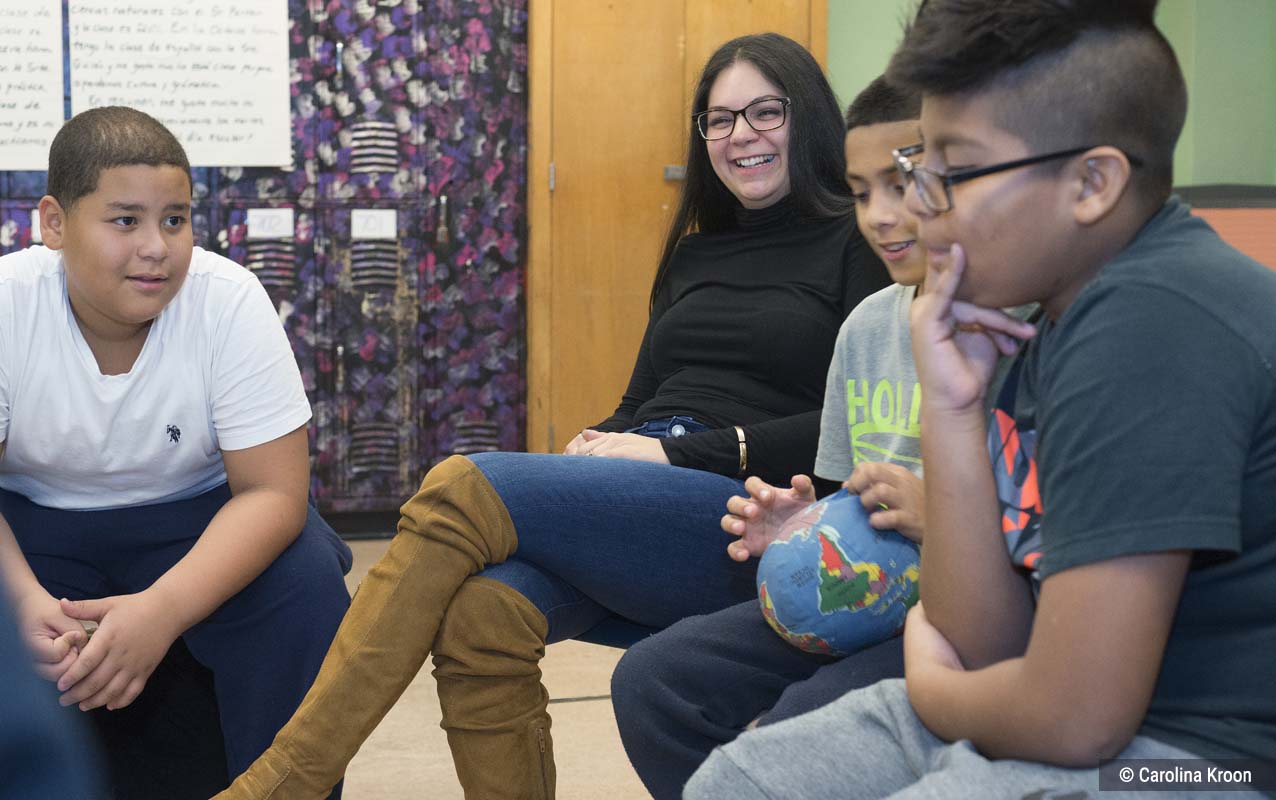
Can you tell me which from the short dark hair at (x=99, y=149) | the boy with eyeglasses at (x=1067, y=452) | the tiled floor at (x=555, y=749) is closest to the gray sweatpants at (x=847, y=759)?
the boy with eyeglasses at (x=1067, y=452)

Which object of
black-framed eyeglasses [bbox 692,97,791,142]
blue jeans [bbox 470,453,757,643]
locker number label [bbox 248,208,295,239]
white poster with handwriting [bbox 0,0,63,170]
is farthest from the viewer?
locker number label [bbox 248,208,295,239]

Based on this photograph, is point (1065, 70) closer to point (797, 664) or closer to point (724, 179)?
point (797, 664)

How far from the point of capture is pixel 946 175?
96 centimetres

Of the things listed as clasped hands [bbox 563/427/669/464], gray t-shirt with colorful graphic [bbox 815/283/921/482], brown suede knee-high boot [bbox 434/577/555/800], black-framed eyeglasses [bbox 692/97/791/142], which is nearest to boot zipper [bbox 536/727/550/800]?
brown suede knee-high boot [bbox 434/577/555/800]

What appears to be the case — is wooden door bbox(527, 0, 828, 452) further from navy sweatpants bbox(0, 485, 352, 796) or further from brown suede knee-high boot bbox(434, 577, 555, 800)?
brown suede knee-high boot bbox(434, 577, 555, 800)

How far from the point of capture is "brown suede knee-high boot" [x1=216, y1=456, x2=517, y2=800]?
145cm

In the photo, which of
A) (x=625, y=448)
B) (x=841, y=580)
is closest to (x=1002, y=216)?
(x=841, y=580)

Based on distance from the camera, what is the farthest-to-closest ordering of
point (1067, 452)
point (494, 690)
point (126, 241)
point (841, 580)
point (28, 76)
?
point (28, 76) → point (126, 241) → point (494, 690) → point (841, 580) → point (1067, 452)

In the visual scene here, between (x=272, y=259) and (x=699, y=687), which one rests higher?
(x=272, y=259)

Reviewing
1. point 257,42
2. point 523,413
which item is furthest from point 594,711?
point 257,42

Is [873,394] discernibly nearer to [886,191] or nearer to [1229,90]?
[886,191]

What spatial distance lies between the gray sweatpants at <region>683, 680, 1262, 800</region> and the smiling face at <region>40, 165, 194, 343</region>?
1137 mm

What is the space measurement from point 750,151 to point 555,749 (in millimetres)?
1145

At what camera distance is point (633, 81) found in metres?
4.02
